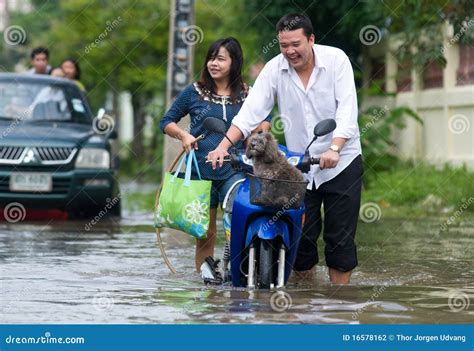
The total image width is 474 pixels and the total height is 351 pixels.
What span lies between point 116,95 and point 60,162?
23.8 metres

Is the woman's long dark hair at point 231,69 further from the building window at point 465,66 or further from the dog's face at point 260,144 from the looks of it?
the building window at point 465,66

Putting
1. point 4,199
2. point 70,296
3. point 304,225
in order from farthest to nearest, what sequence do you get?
point 4,199, point 304,225, point 70,296

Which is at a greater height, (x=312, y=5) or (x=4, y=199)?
(x=312, y=5)

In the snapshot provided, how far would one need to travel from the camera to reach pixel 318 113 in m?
9.05

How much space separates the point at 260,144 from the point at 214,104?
5.03 ft

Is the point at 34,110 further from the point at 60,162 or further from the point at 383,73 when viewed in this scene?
the point at 383,73

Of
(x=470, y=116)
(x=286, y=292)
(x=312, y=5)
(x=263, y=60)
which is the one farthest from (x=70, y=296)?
(x=263, y=60)

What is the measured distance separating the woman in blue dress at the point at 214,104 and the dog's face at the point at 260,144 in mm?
1264

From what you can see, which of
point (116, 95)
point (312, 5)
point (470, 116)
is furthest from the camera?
point (116, 95)

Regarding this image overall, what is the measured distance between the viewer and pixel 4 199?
1567 centimetres

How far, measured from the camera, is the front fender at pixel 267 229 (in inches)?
342

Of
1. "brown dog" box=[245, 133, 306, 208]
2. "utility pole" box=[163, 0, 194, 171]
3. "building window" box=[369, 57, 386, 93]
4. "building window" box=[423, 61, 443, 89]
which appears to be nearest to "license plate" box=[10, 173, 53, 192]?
"utility pole" box=[163, 0, 194, 171]

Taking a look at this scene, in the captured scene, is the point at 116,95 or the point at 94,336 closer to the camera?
the point at 94,336

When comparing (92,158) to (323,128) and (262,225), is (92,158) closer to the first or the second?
(262,225)
